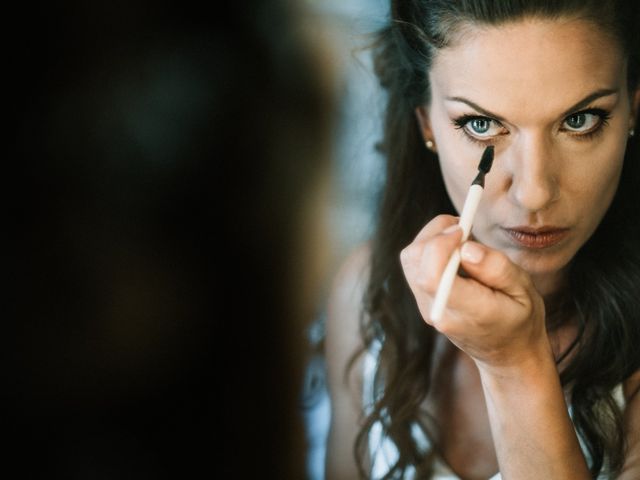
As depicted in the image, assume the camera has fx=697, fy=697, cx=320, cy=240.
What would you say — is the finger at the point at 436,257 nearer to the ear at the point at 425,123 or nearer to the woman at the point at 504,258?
the woman at the point at 504,258

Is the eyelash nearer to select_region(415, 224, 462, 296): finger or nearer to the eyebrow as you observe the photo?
the eyebrow

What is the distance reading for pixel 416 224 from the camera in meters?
0.95

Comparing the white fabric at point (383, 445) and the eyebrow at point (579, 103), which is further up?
the eyebrow at point (579, 103)

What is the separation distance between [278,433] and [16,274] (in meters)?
0.53

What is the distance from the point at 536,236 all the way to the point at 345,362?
1.27 feet

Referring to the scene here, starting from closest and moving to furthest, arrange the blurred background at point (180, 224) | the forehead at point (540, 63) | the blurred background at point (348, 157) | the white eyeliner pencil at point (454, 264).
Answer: the white eyeliner pencil at point (454, 264) → the forehead at point (540, 63) → the blurred background at point (180, 224) → the blurred background at point (348, 157)

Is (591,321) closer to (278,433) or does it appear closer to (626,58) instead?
(626,58)

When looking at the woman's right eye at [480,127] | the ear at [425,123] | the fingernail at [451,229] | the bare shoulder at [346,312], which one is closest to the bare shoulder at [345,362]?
the bare shoulder at [346,312]

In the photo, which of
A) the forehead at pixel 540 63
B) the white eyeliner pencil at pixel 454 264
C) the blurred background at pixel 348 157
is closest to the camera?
the white eyeliner pencil at pixel 454 264

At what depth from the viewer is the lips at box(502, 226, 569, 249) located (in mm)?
704

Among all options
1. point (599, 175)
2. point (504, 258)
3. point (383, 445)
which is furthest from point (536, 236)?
point (383, 445)

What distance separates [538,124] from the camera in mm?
645

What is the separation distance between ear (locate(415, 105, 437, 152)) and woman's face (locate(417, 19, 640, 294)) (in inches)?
3.1

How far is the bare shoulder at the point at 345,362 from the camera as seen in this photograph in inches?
38.6
